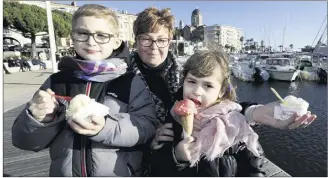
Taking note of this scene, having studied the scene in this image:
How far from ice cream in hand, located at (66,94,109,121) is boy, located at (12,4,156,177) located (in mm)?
71

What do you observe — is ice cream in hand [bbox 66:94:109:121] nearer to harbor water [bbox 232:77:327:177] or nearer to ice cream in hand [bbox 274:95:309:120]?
ice cream in hand [bbox 274:95:309:120]

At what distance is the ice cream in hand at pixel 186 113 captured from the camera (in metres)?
1.44

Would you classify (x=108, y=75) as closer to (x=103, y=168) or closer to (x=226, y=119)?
(x=103, y=168)

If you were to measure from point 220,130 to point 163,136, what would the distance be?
31cm

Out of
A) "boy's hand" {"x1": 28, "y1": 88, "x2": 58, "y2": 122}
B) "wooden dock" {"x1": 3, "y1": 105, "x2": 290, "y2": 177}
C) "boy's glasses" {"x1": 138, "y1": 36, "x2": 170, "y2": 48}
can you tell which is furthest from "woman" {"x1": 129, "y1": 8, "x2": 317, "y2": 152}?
"wooden dock" {"x1": 3, "y1": 105, "x2": 290, "y2": 177}

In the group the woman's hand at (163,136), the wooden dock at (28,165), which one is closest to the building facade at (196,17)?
the wooden dock at (28,165)

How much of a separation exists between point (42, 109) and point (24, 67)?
28284 mm

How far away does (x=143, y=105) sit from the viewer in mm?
1639

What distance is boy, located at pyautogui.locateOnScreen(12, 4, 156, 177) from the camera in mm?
1433

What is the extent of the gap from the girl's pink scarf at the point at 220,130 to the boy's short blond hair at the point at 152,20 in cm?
72

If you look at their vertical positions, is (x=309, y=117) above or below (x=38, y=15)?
below

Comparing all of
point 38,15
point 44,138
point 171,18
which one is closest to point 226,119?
point 171,18

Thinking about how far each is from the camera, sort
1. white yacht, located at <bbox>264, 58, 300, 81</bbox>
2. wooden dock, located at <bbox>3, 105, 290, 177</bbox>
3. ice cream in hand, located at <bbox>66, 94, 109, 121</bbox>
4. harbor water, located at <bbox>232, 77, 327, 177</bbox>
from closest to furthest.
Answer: ice cream in hand, located at <bbox>66, 94, 109, 121</bbox>, wooden dock, located at <bbox>3, 105, 290, 177</bbox>, harbor water, located at <bbox>232, 77, 327, 177</bbox>, white yacht, located at <bbox>264, 58, 300, 81</bbox>

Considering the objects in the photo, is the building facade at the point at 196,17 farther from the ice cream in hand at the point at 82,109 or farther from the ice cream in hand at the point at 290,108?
the ice cream in hand at the point at 82,109
